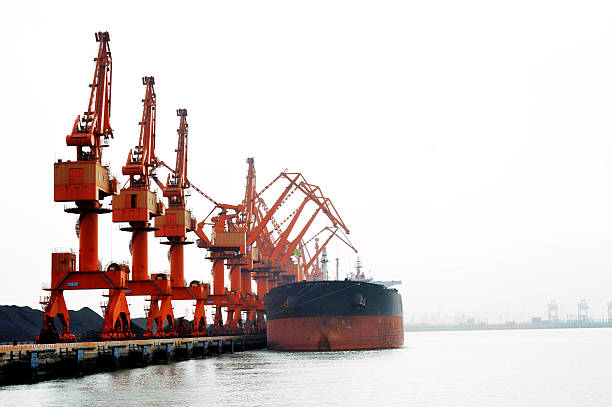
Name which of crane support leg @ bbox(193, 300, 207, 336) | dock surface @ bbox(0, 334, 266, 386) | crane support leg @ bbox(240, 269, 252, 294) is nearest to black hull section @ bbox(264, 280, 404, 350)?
crane support leg @ bbox(193, 300, 207, 336)

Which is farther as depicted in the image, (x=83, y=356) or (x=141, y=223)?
(x=141, y=223)

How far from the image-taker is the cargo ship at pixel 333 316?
6750 cm

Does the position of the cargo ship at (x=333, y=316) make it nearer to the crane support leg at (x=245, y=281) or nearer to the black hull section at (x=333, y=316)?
the black hull section at (x=333, y=316)

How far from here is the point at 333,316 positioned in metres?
67.8

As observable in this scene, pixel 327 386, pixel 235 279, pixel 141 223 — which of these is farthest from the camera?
pixel 235 279

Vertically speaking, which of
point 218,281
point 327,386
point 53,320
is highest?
point 218,281

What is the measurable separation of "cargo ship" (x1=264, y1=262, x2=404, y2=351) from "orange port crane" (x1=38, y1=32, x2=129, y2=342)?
2390cm

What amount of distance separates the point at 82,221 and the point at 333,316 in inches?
1119

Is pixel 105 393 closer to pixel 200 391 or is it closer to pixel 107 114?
pixel 200 391

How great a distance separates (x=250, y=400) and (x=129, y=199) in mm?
26344

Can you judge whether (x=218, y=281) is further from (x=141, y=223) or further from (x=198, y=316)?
(x=141, y=223)

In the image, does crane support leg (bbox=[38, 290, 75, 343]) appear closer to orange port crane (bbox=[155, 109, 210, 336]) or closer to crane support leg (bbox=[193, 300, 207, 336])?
orange port crane (bbox=[155, 109, 210, 336])

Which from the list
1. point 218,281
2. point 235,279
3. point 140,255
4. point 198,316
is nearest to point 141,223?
point 140,255

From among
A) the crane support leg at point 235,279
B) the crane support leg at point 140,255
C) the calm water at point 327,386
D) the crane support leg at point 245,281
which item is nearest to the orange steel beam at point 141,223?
the crane support leg at point 140,255
